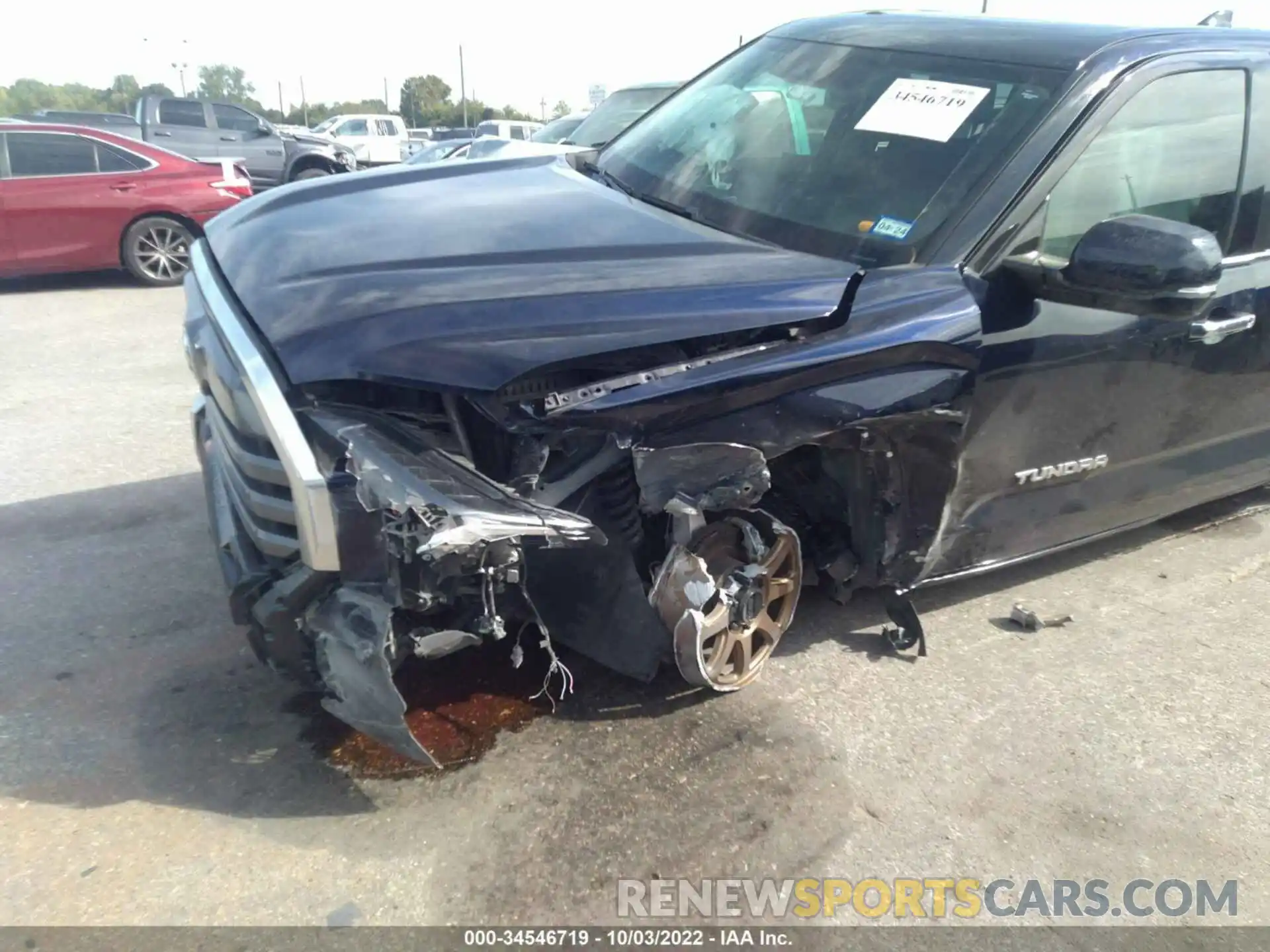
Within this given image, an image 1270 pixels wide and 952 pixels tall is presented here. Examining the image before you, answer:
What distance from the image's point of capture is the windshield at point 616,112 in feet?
31.3

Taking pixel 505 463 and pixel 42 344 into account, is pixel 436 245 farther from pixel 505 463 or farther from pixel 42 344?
pixel 42 344

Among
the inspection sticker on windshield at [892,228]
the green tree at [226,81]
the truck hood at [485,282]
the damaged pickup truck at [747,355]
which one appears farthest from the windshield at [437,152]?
the green tree at [226,81]

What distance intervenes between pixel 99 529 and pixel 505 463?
2.34 meters

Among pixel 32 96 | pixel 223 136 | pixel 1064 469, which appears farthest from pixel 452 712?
pixel 32 96

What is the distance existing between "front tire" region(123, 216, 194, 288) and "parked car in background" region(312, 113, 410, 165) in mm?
17220

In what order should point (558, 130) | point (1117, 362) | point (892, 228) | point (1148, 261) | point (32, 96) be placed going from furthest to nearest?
point (32, 96)
point (558, 130)
point (1117, 362)
point (892, 228)
point (1148, 261)

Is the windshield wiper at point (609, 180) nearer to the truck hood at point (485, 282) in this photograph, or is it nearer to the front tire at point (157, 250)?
the truck hood at point (485, 282)

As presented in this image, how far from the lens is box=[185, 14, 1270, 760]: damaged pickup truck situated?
2361 mm

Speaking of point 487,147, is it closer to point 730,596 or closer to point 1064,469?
point 1064,469

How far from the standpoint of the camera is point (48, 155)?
880 cm

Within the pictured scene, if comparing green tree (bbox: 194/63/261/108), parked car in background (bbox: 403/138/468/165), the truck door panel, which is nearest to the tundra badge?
the truck door panel

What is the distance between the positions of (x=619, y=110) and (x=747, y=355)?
316 inches

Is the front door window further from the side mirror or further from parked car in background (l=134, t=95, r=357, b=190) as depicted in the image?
parked car in background (l=134, t=95, r=357, b=190)

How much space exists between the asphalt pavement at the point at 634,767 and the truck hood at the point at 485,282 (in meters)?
1.09
